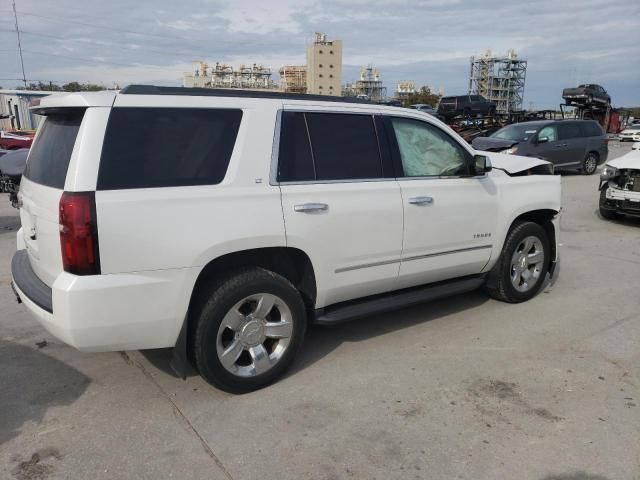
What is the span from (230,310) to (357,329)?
1638 millimetres

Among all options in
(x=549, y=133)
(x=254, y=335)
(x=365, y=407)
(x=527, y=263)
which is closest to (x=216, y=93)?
(x=254, y=335)

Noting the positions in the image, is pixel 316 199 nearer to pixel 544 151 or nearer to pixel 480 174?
pixel 480 174

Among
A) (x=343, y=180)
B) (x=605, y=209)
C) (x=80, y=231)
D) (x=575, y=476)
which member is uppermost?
(x=343, y=180)

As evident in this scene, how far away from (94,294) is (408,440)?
1934mm

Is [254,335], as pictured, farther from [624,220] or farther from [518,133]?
[518,133]

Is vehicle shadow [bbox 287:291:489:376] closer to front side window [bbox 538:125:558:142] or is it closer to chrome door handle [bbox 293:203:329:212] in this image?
chrome door handle [bbox 293:203:329:212]

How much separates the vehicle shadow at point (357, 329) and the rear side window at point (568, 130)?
465 inches

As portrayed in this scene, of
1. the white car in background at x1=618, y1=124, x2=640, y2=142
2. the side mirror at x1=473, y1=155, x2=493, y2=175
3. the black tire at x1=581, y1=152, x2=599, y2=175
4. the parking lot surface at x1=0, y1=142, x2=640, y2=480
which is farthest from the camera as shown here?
the white car in background at x1=618, y1=124, x2=640, y2=142

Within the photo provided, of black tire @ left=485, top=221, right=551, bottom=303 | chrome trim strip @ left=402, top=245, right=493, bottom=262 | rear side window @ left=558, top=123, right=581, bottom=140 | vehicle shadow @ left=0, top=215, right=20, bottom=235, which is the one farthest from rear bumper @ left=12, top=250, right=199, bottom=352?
rear side window @ left=558, top=123, right=581, bottom=140

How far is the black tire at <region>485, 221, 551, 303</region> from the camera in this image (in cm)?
495

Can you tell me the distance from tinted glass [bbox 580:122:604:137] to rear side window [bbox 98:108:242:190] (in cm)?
1572

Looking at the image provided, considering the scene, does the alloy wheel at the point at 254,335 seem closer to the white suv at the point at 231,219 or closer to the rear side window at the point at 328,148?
the white suv at the point at 231,219

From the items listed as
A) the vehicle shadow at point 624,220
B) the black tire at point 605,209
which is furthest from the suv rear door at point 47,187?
the vehicle shadow at point 624,220

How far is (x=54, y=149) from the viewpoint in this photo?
3240 mm
